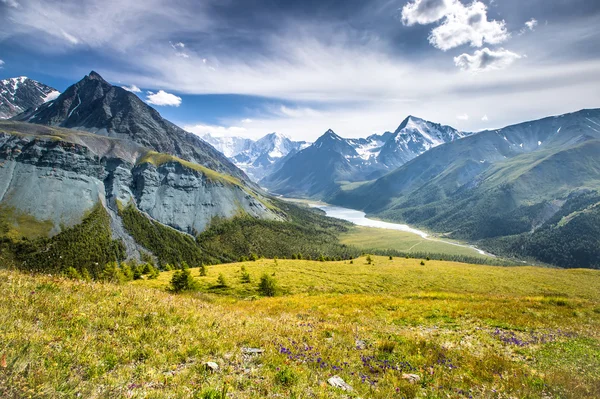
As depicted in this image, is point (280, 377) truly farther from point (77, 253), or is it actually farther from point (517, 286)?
point (77, 253)

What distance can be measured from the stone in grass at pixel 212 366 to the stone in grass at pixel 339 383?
3253 mm

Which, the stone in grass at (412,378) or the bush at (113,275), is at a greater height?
the stone in grass at (412,378)

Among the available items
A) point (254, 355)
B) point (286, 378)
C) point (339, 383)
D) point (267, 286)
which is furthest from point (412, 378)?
point (267, 286)

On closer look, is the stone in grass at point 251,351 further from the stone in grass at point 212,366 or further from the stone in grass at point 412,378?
the stone in grass at point 412,378

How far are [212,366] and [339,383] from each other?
3.67 meters

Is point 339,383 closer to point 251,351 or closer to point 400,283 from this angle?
point 251,351

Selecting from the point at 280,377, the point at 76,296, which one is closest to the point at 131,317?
the point at 76,296

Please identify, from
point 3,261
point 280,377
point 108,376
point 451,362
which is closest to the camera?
point 108,376

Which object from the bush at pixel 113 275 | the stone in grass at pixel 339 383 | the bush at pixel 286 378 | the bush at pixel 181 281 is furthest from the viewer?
the bush at pixel 181 281

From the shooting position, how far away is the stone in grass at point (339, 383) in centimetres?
777

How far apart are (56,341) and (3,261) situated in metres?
11.6

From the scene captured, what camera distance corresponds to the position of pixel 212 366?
7.59 metres

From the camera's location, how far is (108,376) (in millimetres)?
6312

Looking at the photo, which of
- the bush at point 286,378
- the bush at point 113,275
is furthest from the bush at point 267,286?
the bush at point 286,378
